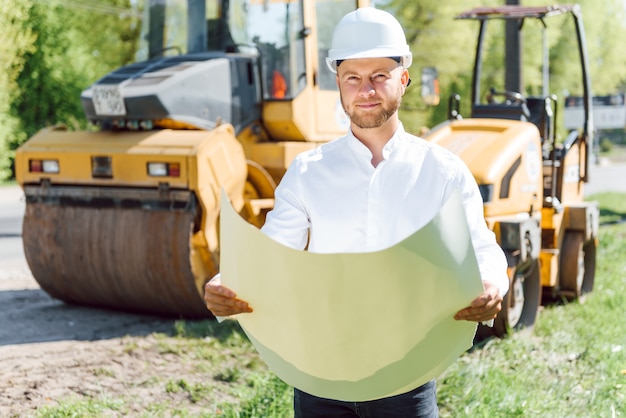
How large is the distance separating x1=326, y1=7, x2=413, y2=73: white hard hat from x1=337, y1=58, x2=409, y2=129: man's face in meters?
0.02

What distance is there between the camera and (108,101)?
693cm

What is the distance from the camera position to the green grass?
15.5 ft

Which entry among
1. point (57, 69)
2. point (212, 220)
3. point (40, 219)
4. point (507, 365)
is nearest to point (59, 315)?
point (40, 219)

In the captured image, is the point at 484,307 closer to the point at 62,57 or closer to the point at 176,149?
the point at 176,149

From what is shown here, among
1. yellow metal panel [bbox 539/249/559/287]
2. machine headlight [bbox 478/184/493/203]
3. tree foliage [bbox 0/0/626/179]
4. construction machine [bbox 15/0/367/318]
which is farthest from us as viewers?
tree foliage [bbox 0/0/626/179]

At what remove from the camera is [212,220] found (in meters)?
6.56

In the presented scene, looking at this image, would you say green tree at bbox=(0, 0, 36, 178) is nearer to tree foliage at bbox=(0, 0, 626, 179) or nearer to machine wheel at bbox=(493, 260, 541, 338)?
tree foliage at bbox=(0, 0, 626, 179)

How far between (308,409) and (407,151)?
2.50ft

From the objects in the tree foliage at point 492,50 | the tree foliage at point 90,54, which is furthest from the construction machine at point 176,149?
the tree foliage at point 492,50

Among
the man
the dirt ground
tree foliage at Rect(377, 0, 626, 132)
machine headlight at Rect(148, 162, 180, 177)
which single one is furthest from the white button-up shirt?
tree foliage at Rect(377, 0, 626, 132)

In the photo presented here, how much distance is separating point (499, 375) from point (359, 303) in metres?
3.15

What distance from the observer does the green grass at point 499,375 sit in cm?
472

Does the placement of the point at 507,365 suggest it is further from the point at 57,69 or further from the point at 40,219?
the point at 57,69

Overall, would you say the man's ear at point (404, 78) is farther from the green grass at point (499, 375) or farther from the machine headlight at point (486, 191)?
the machine headlight at point (486, 191)
